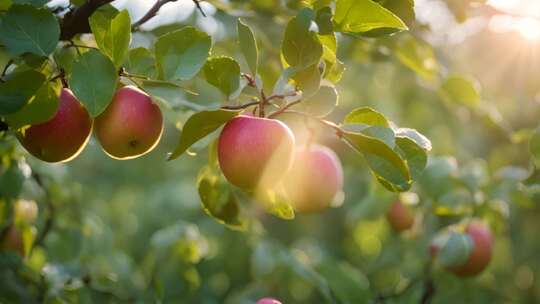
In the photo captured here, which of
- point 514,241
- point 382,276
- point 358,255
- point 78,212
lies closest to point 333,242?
point 358,255

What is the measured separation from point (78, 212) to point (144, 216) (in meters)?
1.88

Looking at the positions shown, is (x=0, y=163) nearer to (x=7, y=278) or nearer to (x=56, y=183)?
(x=7, y=278)

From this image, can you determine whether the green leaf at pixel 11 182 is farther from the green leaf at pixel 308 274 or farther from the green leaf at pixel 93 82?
the green leaf at pixel 308 274

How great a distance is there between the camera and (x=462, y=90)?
1829 mm

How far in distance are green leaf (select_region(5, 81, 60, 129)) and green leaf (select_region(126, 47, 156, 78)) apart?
120mm

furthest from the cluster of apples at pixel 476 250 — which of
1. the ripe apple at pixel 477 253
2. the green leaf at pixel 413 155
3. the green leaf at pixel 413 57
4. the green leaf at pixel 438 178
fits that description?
the green leaf at pixel 413 155

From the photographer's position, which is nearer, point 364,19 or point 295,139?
point 364,19

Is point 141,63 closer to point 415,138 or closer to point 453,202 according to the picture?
point 415,138

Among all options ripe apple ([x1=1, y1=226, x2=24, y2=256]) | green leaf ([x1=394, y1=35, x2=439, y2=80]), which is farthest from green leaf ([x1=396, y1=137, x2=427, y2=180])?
ripe apple ([x1=1, y1=226, x2=24, y2=256])

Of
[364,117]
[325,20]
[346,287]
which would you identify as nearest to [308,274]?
[346,287]

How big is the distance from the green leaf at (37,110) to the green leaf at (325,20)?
38cm

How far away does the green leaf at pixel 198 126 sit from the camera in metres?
0.99

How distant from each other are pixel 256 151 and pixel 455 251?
0.81 metres

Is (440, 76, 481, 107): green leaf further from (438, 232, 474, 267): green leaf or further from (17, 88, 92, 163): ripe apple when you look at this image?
(17, 88, 92, 163): ripe apple
